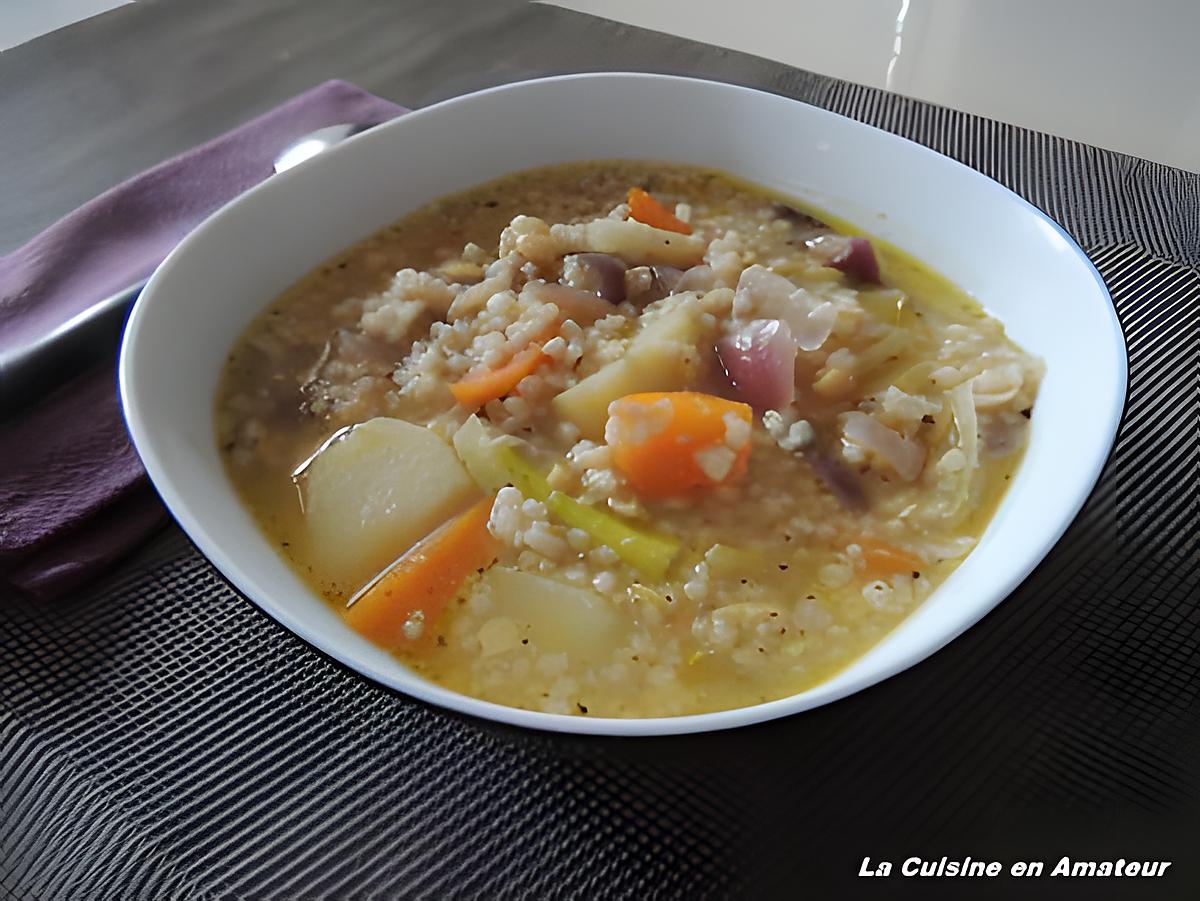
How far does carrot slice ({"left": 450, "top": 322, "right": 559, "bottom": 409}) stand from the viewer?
1.68 metres

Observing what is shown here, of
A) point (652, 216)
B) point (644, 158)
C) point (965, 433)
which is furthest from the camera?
point (644, 158)

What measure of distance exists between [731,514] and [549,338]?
0.45 m

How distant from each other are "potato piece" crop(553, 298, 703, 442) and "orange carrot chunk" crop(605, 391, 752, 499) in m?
0.08

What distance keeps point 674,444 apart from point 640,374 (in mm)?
186

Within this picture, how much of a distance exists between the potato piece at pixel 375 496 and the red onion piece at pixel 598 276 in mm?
453

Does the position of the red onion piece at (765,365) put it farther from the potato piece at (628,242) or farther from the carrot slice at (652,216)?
the carrot slice at (652,216)

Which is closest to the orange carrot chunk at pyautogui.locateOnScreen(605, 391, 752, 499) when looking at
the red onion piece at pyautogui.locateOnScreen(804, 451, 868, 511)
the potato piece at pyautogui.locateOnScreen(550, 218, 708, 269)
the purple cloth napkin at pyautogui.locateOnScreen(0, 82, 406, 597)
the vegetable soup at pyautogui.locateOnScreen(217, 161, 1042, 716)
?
the vegetable soup at pyautogui.locateOnScreen(217, 161, 1042, 716)

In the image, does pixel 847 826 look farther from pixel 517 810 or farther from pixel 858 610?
pixel 517 810

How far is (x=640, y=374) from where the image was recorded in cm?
168

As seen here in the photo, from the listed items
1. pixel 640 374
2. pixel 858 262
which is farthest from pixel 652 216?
pixel 640 374

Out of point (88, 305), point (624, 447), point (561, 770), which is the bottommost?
point (561, 770)

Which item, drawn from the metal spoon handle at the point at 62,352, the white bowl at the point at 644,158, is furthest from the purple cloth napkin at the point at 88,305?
the white bowl at the point at 644,158

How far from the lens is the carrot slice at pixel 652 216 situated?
6.83ft

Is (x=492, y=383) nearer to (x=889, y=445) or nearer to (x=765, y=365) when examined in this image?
(x=765, y=365)
